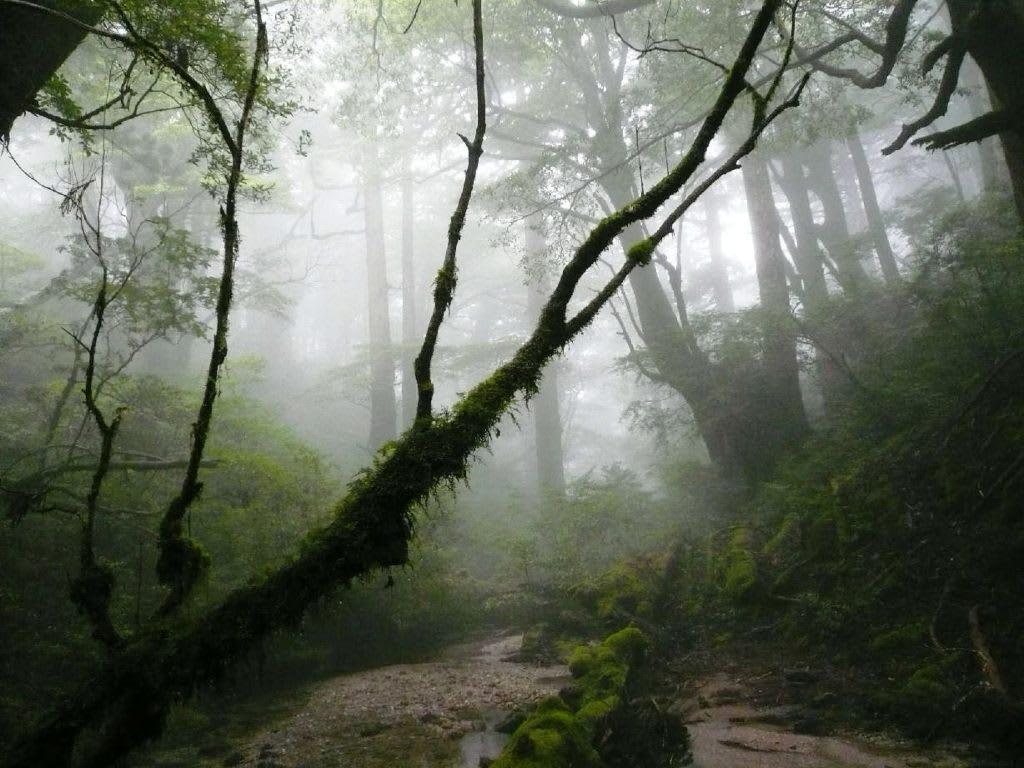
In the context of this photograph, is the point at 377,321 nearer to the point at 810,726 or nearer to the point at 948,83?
the point at 948,83

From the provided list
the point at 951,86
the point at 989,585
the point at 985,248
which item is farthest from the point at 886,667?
the point at 985,248

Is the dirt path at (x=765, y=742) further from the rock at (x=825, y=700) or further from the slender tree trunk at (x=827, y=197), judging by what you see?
the slender tree trunk at (x=827, y=197)

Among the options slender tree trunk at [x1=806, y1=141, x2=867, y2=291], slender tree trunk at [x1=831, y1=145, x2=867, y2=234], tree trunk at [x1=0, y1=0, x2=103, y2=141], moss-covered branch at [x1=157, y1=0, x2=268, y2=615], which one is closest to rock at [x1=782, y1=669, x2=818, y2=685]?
Answer: moss-covered branch at [x1=157, y1=0, x2=268, y2=615]

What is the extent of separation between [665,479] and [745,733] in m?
9.45

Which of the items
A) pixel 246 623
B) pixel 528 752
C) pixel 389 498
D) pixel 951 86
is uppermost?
pixel 951 86

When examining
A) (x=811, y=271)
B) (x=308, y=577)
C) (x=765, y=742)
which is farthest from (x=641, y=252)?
(x=811, y=271)

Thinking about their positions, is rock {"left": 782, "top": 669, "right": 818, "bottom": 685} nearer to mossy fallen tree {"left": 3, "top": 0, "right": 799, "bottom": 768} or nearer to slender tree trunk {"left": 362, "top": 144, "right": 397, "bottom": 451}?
mossy fallen tree {"left": 3, "top": 0, "right": 799, "bottom": 768}

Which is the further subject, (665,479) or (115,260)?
(665,479)

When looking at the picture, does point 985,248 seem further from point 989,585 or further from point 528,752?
point 528,752

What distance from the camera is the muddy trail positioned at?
4.80 metres

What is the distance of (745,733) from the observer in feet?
17.5

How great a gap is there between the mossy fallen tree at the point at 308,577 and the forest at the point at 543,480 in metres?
0.02

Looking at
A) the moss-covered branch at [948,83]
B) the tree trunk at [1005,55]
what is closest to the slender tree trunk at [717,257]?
the moss-covered branch at [948,83]

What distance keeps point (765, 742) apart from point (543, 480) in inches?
533
